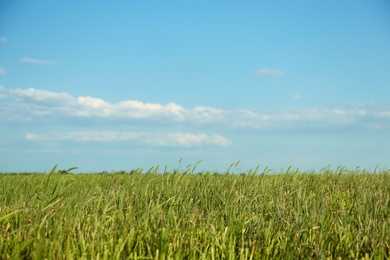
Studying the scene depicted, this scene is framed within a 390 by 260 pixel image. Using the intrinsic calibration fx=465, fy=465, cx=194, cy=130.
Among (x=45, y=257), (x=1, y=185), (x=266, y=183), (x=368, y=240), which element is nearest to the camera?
(x=45, y=257)

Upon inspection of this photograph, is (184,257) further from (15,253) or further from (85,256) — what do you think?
(15,253)

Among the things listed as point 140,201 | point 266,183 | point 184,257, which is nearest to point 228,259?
point 184,257

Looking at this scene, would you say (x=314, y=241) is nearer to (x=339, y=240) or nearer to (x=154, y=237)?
(x=339, y=240)

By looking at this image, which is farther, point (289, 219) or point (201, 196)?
point (201, 196)

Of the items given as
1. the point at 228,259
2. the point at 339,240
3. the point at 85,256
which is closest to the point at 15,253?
the point at 85,256

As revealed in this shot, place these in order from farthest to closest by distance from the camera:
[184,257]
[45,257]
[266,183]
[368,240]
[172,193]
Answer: [266,183] < [172,193] < [368,240] < [184,257] < [45,257]

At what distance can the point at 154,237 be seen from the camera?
3.15 metres

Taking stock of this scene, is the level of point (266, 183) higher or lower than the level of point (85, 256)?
higher

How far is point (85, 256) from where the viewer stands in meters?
2.75

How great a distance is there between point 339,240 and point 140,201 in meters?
1.99

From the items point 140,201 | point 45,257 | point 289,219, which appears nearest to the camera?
point 45,257

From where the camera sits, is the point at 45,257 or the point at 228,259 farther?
the point at 228,259

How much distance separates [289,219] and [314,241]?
390 millimetres

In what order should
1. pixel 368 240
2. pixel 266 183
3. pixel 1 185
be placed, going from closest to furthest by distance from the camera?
pixel 368 240, pixel 266 183, pixel 1 185
